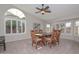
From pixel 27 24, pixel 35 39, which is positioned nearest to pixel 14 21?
pixel 27 24

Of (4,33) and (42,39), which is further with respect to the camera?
(42,39)

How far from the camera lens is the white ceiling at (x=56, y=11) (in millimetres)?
3358

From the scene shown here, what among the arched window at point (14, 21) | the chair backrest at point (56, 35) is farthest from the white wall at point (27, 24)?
the chair backrest at point (56, 35)

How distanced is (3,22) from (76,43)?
7.62 feet

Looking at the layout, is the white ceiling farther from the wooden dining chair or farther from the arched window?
the wooden dining chair

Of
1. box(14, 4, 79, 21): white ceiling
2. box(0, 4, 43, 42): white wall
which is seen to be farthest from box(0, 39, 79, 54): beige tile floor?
box(14, 4, 79, 21): white ceiling

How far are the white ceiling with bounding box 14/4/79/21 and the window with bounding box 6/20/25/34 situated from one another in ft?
1.40

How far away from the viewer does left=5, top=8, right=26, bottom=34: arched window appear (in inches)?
137

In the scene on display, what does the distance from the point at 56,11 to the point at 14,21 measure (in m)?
1.28
